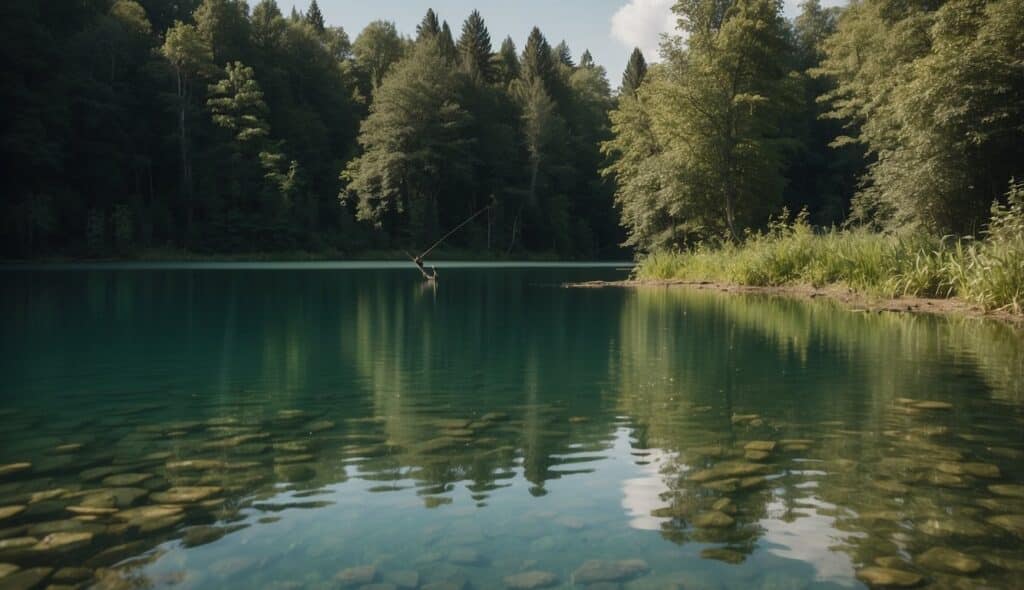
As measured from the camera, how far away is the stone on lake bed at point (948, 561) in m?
3.51

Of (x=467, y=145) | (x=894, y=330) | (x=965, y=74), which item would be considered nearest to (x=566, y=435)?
(x=894, y=330)

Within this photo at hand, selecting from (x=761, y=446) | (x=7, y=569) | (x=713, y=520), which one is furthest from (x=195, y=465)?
(x=761, y=446)

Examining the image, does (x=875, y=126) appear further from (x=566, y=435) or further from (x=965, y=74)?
(x=566, y=435)

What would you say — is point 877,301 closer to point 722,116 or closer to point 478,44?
point 722,116

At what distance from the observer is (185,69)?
64.4 m

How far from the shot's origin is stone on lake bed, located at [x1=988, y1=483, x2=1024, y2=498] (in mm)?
4574

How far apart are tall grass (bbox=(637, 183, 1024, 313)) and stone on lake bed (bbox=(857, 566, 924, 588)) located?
14.3 m

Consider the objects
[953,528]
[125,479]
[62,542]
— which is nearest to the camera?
[62,542]

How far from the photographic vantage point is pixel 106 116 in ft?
192

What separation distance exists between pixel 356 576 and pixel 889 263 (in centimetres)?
2021

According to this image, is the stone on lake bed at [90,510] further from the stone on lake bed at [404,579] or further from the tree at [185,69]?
the tree at [185,69]

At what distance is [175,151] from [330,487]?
6646 centimetres

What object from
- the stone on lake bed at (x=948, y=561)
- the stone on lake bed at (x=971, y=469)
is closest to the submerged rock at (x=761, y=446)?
the stone on lake bed at (x=971, y=469)

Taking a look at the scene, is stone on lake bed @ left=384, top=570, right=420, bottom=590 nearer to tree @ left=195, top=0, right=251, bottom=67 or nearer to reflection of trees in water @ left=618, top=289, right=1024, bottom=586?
reflection of trees in water @ left=618, top=289, right=1024, bottom=586
